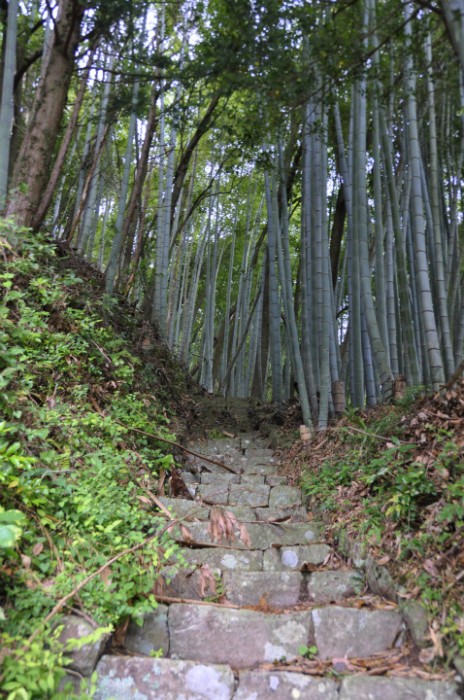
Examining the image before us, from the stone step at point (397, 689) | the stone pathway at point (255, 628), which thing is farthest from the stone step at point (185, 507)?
the stone step at point (397, 689)

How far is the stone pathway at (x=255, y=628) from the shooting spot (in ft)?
4.75

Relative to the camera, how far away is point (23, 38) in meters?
5.05

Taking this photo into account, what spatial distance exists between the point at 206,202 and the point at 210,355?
2.84 metres

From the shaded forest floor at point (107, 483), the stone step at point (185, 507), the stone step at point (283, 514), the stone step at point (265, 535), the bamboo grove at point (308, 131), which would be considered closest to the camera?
the shaded forest floor at point (107, 483)

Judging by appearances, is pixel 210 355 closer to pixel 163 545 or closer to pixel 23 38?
pixel 23 38

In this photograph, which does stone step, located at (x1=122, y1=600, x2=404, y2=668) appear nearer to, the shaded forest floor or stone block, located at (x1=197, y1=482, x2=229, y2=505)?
the shaded forest floor

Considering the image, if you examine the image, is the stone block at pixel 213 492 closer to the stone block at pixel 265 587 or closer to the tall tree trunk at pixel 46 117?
the stone block at pixel 265 587

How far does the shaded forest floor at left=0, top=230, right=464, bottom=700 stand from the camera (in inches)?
59.7

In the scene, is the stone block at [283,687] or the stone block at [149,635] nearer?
the stone block at [283,687]

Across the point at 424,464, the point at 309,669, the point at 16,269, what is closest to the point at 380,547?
the point at 424,464

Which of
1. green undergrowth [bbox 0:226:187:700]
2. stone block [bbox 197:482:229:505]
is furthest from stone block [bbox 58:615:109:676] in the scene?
stone block [bbox 197:482:229:505]

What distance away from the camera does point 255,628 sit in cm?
171

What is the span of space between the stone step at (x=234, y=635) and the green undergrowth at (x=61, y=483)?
0.61 ft

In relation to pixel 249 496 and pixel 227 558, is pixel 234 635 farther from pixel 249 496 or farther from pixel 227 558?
pixel 249 496
